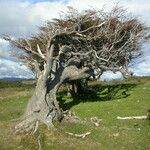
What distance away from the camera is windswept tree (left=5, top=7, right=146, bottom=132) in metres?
31.7

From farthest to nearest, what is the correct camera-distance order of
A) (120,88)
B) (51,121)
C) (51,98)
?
1. (120,88)
2. (51,98)
3. (51,121)

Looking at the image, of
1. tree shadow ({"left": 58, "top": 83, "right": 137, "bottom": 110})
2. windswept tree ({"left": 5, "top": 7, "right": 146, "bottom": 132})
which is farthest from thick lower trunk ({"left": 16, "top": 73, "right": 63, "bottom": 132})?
tree shadow ({"left": 58, "top": 83, "right": 137, "bottom": 110})

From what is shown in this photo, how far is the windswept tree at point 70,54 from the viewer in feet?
104

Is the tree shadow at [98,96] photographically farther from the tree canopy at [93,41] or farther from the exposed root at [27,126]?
the exposed root at [27,126]

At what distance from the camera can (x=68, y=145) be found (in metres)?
25.8

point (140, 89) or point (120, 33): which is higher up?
point (120, 33)

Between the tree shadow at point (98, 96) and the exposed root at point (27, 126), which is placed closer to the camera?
the exposed root at point (27, 126)

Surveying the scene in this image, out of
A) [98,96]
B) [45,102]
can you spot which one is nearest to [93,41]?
[98,96]

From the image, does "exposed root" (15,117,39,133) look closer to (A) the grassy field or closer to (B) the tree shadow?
(A) the grassy field

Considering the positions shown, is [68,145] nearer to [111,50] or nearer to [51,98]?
[51,98]

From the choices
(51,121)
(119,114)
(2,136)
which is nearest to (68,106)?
(119,114)

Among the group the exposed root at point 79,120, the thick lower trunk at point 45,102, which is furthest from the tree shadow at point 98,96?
the exposed root at point 79,120

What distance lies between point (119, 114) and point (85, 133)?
7166 mm

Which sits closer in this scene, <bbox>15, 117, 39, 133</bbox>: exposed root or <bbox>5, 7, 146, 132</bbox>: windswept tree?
<bbox>15, 117, 39, 133</bbox>: exposed root
